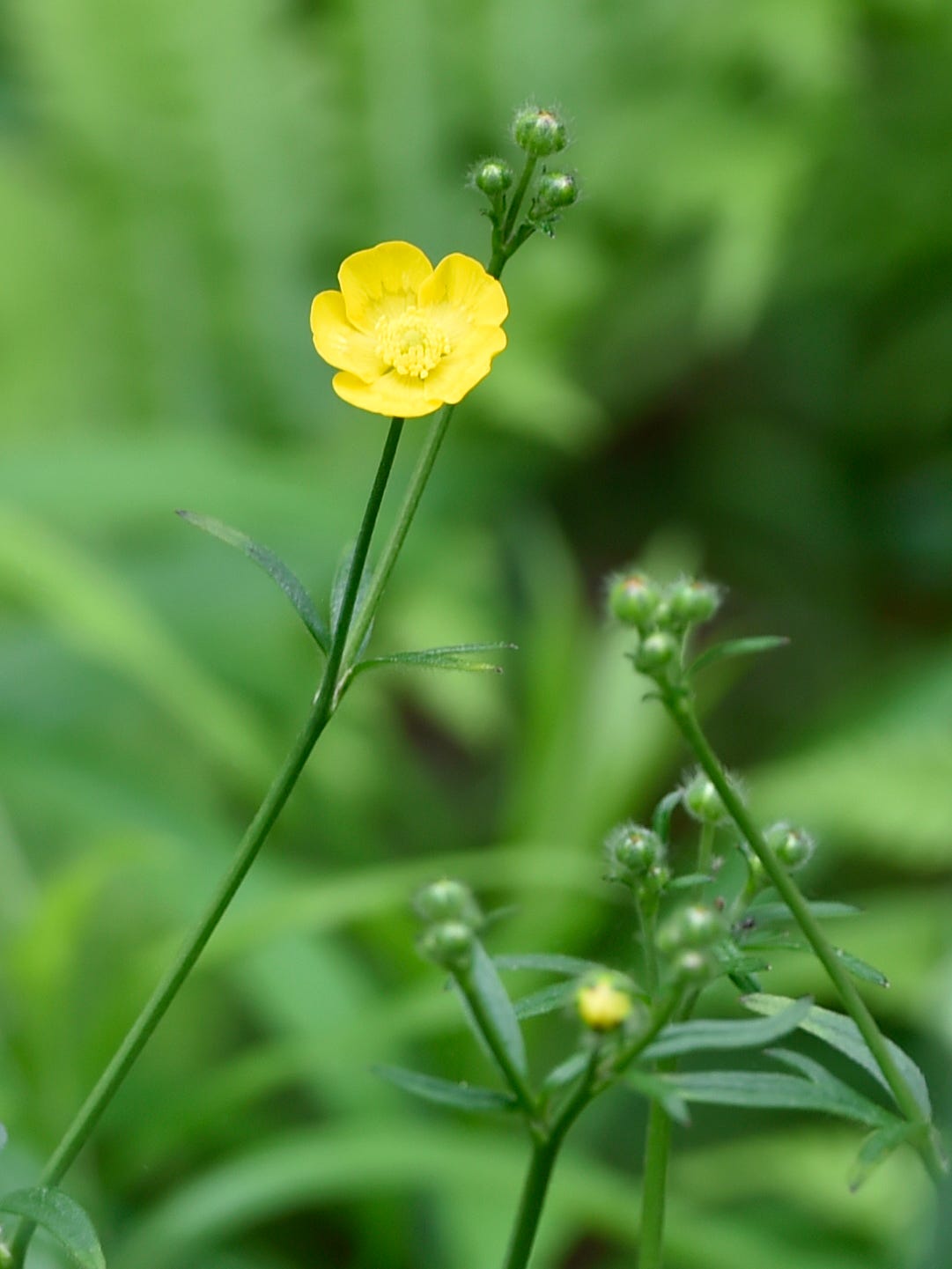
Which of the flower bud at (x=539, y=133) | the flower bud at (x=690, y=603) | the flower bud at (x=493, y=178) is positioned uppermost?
the flower bud at (x=539, y=133)

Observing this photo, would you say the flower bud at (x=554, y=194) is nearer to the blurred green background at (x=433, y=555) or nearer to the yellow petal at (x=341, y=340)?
the yellow petal at (x=341, y=340)

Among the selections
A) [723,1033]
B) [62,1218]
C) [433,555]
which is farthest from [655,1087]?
[433,555]

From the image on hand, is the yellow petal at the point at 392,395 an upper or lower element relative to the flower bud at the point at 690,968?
upper

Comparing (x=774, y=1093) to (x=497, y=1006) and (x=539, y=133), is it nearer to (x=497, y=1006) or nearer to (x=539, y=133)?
(x=497, y=1006)

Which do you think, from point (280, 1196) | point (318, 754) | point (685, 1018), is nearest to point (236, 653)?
point (318, 754)

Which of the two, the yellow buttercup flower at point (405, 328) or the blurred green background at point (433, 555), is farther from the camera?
the blurred green background at point (433, 555)

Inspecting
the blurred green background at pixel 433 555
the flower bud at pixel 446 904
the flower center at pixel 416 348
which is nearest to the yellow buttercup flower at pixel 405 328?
the flower center at pixel 416 348

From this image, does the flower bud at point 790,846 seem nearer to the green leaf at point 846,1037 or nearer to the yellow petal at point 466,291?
the green leaf at point 846,1037
